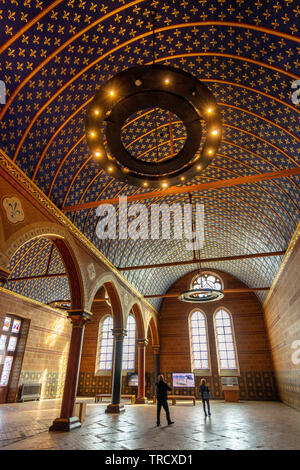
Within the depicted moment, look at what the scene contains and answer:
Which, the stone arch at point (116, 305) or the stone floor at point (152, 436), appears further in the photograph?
the stone arch at point (116, 305)

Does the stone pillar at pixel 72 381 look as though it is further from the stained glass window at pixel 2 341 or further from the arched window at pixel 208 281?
the arched window at pixel 208 281

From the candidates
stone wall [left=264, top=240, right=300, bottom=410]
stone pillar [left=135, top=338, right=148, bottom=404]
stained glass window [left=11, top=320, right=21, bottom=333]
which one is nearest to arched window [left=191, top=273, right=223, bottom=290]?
stone wall [left=264, top=240, right=300, bottom=410]

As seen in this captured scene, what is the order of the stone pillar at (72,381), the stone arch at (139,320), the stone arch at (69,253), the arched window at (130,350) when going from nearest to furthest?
1. the stone pillar at (72,381)
2. the stone arch at (69,253)
3. the stone arch at (139,320)
4. the arched window at (130,350)

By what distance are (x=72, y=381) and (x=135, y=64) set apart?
1127 centimetres

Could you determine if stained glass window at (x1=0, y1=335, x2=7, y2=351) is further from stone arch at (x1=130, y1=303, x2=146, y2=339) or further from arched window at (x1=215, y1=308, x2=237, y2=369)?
arched window at (x1=215, y1=308, x2=237, y2=369)

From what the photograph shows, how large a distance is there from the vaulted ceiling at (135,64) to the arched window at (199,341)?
48.4 ft

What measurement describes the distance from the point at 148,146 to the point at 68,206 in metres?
4.37

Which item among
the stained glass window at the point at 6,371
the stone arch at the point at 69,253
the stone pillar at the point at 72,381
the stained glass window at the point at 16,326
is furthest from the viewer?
the stained glass window at the point at 16,326

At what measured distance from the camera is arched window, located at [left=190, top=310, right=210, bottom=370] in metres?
24.2

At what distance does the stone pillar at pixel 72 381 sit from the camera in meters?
9.30

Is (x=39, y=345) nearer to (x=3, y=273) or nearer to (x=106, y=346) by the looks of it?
(x=106, y=346)

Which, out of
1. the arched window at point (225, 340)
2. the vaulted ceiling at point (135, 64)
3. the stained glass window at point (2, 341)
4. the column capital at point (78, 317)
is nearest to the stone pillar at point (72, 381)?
the column capital at point (78, 317)

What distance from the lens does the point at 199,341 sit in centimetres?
2488
